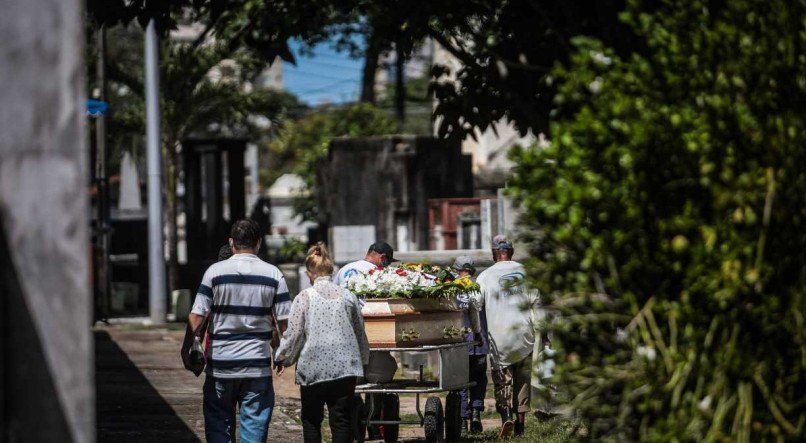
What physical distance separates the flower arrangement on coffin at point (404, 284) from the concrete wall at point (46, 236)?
712 centimetres

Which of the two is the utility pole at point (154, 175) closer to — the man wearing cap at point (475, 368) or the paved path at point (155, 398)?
the paved path at point (155, 398)

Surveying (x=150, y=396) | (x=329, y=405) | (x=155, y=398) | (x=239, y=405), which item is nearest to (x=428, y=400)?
(x=329, y=405)

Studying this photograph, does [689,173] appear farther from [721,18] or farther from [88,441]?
[88,441]

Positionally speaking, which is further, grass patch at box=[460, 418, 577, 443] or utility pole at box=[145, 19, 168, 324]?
utility pole at box=[145, 19, 168, 324]

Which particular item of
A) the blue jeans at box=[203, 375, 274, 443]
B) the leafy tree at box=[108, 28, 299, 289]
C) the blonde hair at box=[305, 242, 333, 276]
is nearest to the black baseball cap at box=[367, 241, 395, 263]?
the blonde hair at box=[305, 242, 333, 276]

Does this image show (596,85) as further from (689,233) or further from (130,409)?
(130,409)

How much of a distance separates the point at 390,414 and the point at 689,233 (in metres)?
7.68

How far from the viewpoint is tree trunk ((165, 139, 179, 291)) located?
32094mm

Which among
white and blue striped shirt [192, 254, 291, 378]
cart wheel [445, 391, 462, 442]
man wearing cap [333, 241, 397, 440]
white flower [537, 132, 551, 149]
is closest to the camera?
white flower [537, 132, 551, 149]

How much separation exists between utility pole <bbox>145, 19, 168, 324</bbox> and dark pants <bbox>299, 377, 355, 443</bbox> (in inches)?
620

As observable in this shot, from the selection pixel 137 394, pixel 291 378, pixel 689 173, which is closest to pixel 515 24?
pixel 689 173

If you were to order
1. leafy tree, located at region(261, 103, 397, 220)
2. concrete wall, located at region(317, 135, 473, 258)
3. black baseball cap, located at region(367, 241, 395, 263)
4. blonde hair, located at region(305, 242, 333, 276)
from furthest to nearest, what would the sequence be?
leafy tree, located at region(261, 103, 397, 220) → concrete wall, located at region(317, 135, 473, 258) → black baseball cap, located at region(367, 241, 395, 263) → blonde hair, located at region(305, 242, 333, 276)

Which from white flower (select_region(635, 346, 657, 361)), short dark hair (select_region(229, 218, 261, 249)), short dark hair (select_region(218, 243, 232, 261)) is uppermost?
short dark hair (select_region(229, 218, 261, 249))

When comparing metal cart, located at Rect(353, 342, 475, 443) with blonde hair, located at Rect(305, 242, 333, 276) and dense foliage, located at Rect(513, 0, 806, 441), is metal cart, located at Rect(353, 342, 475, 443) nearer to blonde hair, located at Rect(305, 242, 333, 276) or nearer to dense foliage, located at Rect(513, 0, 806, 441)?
blonde hair, located at Rect(305, 242, 333, 276)
